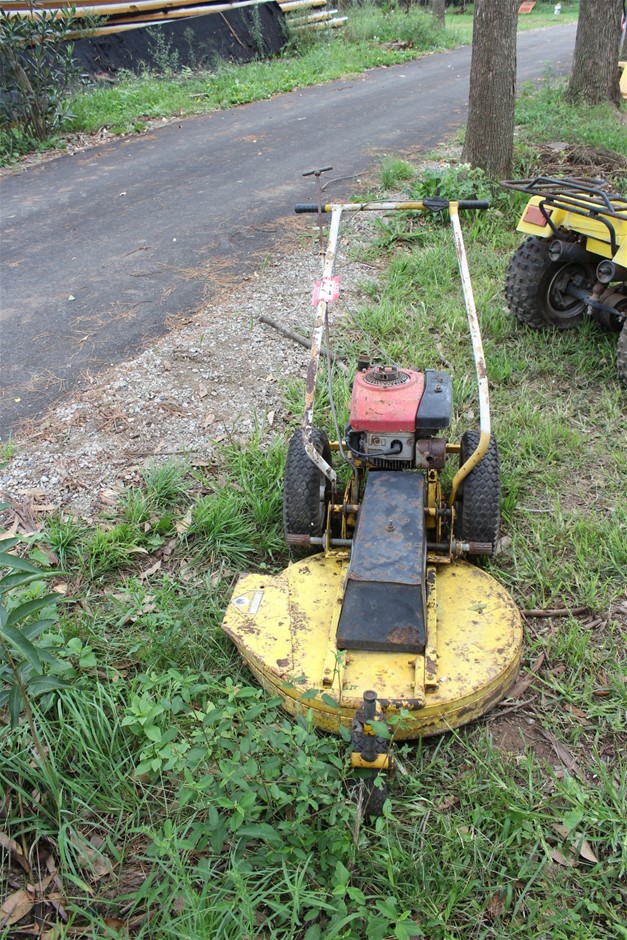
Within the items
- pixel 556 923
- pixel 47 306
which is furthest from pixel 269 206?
pixel 556 923

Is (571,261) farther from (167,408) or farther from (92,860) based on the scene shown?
(92,860)

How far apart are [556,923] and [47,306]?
4.80 m

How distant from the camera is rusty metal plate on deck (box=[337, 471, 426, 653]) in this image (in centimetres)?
243

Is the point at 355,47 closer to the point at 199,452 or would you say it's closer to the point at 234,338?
the point at 234,338

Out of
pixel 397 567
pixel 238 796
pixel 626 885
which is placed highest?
pixel 397 567

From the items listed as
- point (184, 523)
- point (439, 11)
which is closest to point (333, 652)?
point (184, 523)

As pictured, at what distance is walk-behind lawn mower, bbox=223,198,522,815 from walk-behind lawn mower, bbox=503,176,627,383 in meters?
0.94

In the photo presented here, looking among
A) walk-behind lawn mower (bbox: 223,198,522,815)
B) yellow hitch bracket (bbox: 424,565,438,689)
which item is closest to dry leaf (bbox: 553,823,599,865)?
walk-behind lawn mower (bbox: 223,198,522,815)

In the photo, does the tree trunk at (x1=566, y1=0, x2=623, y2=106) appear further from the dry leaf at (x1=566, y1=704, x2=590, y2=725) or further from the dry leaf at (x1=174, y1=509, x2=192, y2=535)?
the dry leaf at (x1=566, y1=704, x2=590, y2=725)

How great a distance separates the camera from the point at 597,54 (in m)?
8.64

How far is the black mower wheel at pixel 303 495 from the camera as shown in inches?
119

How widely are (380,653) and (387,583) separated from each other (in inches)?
8.9

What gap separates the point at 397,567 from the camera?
8.34ft

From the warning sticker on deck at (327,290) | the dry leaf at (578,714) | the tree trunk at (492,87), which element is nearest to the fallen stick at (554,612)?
the dry leaf at (578,714)
